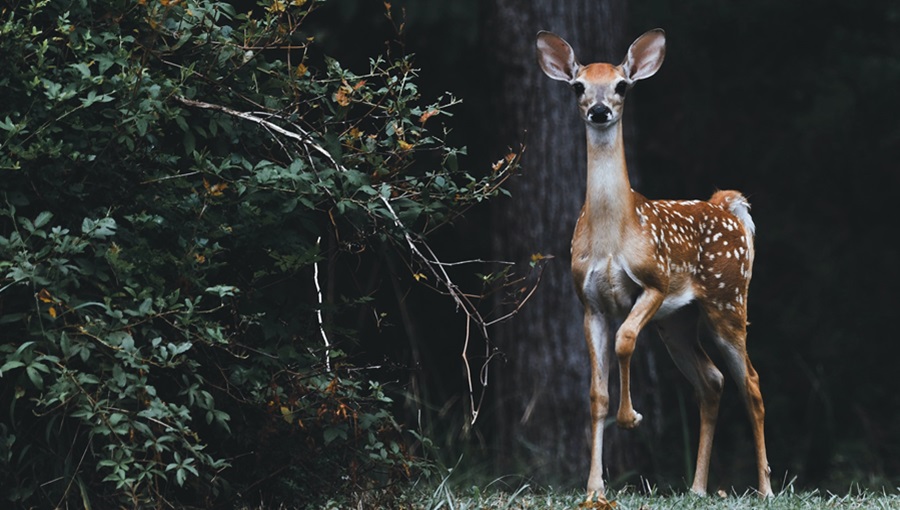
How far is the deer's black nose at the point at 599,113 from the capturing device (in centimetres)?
579

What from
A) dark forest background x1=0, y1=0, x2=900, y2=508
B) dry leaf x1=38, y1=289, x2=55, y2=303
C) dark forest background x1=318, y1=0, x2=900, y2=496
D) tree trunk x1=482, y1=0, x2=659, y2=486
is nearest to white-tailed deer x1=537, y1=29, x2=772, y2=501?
dark forest background x1=0, y1=0, x2=900, y2=508

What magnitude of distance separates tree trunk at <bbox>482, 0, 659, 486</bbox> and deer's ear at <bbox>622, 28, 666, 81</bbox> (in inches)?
83.9

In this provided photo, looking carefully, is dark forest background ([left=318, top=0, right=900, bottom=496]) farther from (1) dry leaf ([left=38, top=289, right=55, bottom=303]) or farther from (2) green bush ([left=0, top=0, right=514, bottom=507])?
(1) dry leaf ([left=38, top=289, right=55, bottom=303])

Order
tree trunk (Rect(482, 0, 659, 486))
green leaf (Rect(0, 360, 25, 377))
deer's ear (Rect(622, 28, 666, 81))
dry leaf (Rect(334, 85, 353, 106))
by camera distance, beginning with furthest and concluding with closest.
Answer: tree trunk (Rect(482, 0, 659, 486)) → deer's ear (Rect(622, 28, 666, 81)) → dry leaf (Rect(334, 85, 353, 106)) → green leaf (Rect(0, 360, 25, 377))

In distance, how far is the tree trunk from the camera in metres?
8.32

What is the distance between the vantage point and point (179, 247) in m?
5.27

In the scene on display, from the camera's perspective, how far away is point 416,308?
1200 cm

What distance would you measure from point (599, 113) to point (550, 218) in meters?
2.56

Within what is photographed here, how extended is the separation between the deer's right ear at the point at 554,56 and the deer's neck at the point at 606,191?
12.4 inches

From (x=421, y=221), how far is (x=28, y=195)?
475cm

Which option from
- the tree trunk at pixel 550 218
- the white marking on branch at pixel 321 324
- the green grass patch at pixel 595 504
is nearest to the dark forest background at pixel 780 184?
the tree trunk at pixel 550 218

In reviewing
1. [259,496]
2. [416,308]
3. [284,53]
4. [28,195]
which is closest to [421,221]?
[284,53]

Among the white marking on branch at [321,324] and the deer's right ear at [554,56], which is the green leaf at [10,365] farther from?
the deer's right ear at [554,56]

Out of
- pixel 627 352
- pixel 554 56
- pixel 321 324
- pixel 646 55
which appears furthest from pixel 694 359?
pixel 321 324
